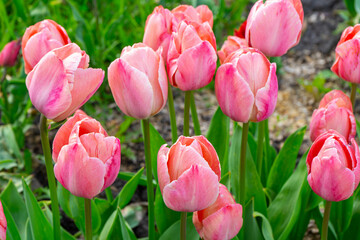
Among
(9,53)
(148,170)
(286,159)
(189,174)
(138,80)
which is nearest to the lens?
(189,174)

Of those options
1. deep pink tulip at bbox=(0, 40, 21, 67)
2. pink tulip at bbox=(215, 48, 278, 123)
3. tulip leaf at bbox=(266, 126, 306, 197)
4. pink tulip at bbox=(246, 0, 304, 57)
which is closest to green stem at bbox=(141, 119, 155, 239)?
pink tulip at bbox=(215, 48, 278, 123)

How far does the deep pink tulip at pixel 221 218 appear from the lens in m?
0.86

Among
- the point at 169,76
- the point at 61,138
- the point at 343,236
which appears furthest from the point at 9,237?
the point at 343,236

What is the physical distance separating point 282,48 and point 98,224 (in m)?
0.60

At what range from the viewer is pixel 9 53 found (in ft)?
5.92

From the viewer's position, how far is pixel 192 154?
800mm

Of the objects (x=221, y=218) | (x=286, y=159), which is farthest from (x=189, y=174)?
(x=286, y=159)

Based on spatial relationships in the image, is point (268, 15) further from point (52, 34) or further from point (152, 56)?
point (52, 34)

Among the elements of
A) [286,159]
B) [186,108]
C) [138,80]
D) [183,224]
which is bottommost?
[286,159]

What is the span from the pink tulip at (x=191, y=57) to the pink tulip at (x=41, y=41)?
246 mm

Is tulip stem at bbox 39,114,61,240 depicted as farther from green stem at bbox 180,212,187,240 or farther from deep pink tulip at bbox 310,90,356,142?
deep pink tulip at bbox 310,90,356,142

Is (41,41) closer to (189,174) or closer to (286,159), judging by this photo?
(189,174)

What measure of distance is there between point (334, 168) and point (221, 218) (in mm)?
200

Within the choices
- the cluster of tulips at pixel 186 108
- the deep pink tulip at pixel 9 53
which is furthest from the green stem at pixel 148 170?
the deep pink tulip at pixel 9 53
